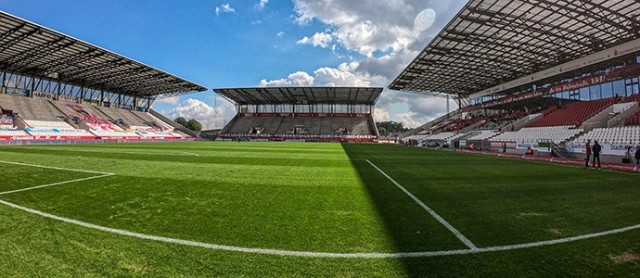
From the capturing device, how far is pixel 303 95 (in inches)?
2852

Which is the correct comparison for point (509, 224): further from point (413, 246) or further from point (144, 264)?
point (144, 264)

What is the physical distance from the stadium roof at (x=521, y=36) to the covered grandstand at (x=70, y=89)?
132ft

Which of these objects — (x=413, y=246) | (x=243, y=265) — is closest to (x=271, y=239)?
(x=243, y=265)

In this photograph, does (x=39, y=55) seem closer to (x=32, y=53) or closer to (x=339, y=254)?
(x=32, y=53)

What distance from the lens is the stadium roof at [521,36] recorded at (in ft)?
75.3

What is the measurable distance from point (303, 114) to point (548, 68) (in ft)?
174

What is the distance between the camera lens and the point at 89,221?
16.1 feet

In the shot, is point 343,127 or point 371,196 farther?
point 343,127

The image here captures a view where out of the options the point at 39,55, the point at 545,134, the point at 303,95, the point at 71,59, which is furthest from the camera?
the point at 303,95

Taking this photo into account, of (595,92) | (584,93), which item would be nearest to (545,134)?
(595,92)

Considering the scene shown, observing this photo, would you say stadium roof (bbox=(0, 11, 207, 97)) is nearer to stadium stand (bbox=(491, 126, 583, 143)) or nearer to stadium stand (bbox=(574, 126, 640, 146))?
stadium stand (bbox=(574, 126, 640, 146))

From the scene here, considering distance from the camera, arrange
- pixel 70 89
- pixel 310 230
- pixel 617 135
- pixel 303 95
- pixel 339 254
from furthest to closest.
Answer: pixel 303 95 < pixel 70 89 < pixel 617 135 < pixel 310 230 < pixel 339 254

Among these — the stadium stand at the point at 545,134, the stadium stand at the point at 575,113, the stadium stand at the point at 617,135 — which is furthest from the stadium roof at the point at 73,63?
the stadium stand at the point at 575,113

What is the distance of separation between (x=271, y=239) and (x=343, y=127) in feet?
228
